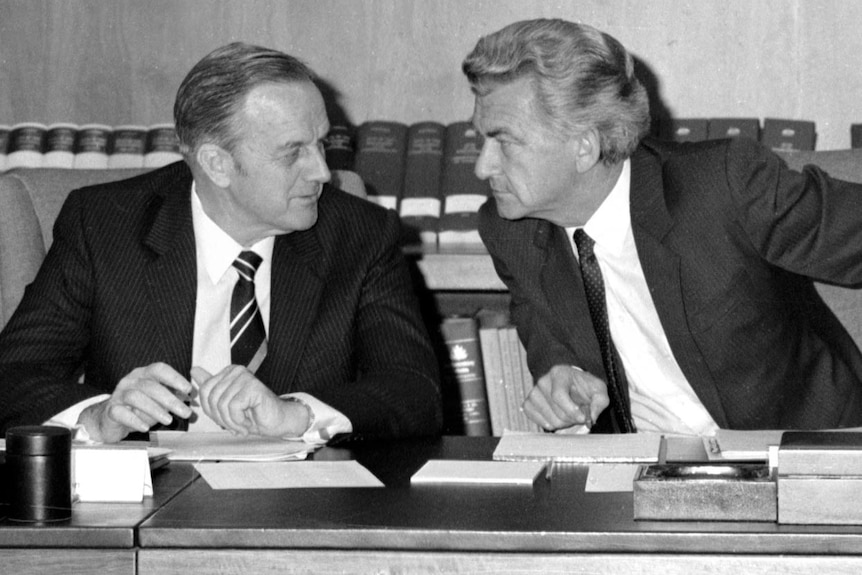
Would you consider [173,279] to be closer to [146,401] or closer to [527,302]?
[146,401]

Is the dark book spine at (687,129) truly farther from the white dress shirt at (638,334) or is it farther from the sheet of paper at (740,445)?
the sheet of paper at (740,445)

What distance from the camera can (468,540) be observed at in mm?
1230

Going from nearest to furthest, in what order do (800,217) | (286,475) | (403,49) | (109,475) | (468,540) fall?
(468,540) → (109,475) → (286,475) → (800,217) → (403,49)

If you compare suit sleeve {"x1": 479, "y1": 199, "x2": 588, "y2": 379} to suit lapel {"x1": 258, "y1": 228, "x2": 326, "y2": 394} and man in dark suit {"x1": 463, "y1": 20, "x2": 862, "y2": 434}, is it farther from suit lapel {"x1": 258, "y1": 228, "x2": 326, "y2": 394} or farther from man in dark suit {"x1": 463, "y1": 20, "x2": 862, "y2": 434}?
suit lapel {"x1": 258, "y1": 228, "x2": 326, "y2": 394}

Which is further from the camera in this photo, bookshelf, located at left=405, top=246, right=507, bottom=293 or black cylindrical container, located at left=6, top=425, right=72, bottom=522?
bookshelf, located at left=405, top=246, right=507, bottom=293

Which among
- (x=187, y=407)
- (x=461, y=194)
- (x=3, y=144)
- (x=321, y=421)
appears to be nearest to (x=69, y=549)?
(x=187, y=407)

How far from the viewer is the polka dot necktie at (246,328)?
81.4 inches

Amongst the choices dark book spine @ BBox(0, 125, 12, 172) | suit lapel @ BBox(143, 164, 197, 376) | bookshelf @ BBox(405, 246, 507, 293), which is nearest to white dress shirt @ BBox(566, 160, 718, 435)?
bookshelf @ BBox(405, 246, 507, 293)

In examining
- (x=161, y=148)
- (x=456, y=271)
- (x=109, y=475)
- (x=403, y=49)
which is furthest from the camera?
(x=403, y=49)

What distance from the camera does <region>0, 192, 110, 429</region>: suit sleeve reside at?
1944 millimetres

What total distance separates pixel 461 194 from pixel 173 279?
789 millimetres

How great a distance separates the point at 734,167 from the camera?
206cm

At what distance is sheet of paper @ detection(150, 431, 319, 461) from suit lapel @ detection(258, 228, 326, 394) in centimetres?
23

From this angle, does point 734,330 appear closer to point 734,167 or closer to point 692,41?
point 734,167
